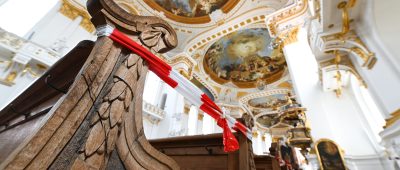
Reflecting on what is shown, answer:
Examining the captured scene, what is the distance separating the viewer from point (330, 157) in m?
3.75

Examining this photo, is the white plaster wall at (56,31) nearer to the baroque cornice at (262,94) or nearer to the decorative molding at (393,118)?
the decorative molding at (393,118)

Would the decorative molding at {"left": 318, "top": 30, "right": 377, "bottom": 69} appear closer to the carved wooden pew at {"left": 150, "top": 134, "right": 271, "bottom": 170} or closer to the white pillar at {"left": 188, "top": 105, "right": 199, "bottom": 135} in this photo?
the carved wooden pew at {"left": 150, "top": 134, "right": 271, "bottom": 170}

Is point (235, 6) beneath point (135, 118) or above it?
above

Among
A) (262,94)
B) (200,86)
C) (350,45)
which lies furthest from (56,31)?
(262,94)

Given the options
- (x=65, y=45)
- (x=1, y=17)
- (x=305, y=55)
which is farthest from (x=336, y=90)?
(x=1, y=17)

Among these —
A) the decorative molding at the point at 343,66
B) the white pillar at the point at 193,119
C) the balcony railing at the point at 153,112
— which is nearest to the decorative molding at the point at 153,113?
the balcony railing at the point at 153,112

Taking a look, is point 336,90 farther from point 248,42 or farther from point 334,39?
point 248,42

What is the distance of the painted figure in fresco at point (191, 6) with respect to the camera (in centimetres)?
820

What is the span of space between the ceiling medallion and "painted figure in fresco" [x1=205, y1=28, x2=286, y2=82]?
1.89 metres

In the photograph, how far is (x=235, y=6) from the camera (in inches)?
315

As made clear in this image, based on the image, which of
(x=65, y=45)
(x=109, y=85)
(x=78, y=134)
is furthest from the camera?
(x=65, y=45)

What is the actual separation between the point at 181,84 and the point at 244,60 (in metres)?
10.6

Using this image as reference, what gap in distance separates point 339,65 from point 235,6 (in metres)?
5.81

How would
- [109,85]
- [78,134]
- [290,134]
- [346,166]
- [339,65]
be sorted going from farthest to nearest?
[290,134] < [346,166] < [339,65] < [109,85] < [78,134]
